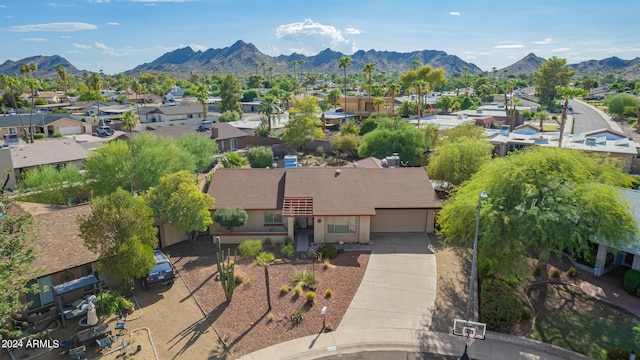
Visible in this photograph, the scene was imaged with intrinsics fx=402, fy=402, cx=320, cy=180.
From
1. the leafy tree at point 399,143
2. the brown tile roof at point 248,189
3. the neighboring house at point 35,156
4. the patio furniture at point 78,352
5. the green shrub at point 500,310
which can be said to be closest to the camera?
the patio furniture at point 78,352

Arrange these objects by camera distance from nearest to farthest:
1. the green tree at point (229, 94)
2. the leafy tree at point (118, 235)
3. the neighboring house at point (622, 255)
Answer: the leafy tree at point (118, 235)
the neighboring house at point (622, 255)
the green tree at point (229, 94)

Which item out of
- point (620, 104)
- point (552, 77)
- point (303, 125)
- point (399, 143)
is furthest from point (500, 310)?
point (552, 77)

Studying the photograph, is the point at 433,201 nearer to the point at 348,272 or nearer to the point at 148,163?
the point at 348,272

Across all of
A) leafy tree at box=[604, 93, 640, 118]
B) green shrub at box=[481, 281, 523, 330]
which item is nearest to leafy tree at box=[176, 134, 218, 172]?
green shrub at box=[481, 281, 523, 330]

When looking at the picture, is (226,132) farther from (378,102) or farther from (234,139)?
(378,102)

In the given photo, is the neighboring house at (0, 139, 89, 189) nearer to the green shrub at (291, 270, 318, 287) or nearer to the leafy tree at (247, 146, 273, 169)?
the leafy tree at (247, 146, 273, 169)

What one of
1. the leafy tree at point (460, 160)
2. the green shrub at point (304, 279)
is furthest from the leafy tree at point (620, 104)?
the green shrub at point (304, 279)

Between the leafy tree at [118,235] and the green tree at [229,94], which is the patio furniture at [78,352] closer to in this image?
the leafy tree at [118,235]
